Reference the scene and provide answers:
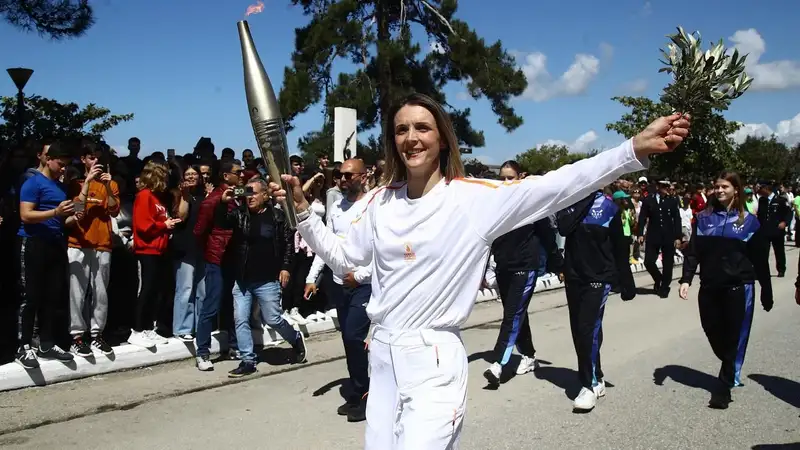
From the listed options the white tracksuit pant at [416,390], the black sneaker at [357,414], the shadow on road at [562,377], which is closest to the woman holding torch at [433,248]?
the white tracksuit pant at [416,390]

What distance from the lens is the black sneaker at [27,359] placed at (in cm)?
662

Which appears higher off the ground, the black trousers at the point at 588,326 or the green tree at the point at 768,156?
the green tree at the point at 768,156

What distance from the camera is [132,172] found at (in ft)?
34.5

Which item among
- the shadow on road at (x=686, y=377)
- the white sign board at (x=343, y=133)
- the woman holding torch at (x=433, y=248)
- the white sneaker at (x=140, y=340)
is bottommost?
the shadow on road at (x=686, y=377)

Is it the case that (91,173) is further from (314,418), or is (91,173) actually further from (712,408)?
Result: (712,408)

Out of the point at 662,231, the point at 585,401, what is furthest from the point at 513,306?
the point at 662,231

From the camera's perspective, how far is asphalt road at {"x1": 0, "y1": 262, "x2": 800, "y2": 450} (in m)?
5.51

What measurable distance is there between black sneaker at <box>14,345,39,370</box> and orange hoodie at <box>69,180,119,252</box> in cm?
114

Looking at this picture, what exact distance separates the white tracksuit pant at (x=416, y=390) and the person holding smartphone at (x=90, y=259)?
201 inches

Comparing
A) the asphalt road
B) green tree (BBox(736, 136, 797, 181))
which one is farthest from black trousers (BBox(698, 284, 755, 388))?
green tree (BBox(736, 136, 797, 181))

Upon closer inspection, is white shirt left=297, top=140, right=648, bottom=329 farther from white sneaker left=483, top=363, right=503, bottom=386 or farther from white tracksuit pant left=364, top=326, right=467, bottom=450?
white sneaker left=483, top=363, right=503, bottom=386

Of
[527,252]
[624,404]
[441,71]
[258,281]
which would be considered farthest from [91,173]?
[441,71]

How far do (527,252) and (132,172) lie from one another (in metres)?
6.19

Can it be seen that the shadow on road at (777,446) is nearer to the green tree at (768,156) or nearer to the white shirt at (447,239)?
the white shirt at (447,239)
